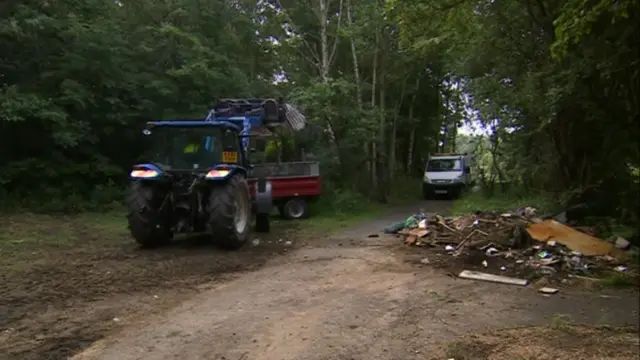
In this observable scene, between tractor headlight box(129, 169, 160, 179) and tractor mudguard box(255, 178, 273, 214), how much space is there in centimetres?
272

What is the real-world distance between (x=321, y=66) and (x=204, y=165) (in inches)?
508

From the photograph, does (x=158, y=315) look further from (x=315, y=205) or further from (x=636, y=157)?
(x=315, y=205)

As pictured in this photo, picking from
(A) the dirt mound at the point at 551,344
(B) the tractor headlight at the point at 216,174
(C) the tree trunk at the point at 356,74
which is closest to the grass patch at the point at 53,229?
(B) the tractor headlight at the point at 216,174

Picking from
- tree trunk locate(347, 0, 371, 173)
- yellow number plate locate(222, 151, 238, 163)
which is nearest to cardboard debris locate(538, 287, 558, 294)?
yellow number plate locate(222, 151, 238, 163)

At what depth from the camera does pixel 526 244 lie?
874cm

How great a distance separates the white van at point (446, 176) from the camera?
2492cm

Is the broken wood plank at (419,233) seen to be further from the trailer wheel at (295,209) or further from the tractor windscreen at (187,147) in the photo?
the trailer wheel at (295,209)

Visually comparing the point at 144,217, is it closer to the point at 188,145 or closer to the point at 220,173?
the point at 220,173

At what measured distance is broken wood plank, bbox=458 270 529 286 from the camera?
713 cm

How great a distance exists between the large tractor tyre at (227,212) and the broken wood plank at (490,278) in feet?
12.0

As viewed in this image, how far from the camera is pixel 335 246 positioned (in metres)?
10.3

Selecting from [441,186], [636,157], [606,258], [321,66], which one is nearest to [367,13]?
[321,66]

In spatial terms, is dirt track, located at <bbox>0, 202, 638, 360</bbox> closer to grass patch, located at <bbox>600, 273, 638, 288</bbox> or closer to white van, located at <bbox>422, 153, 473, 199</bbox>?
grass patch, located at <bbox>600, 273, 638, 288</bbox>

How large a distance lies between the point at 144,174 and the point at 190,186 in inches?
30.2
